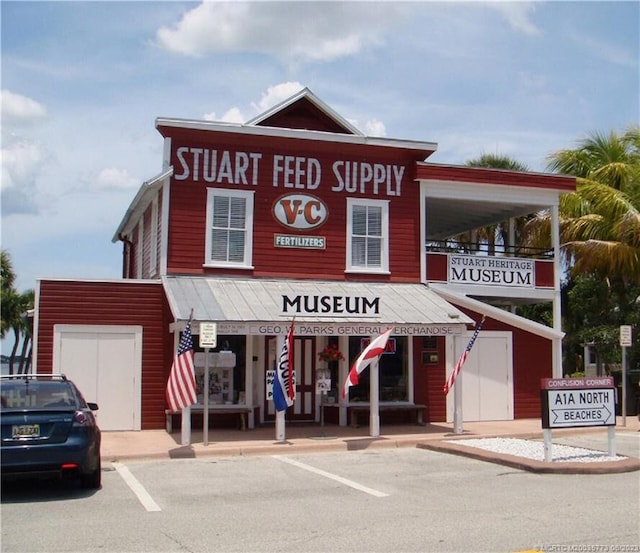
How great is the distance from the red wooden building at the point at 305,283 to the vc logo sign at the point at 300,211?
0.03 m

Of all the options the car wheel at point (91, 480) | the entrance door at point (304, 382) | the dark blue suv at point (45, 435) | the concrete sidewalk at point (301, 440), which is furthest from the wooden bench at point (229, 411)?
the dark blue suv at point (45, 435)

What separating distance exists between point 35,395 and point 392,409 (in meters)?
10.1

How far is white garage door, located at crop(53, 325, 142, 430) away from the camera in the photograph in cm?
1744

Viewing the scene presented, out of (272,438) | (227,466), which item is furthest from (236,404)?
(227,466)

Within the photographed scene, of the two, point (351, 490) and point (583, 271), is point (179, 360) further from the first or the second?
point (583, 271)

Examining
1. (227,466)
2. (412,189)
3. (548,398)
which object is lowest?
(227,466)

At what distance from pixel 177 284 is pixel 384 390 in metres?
5.48

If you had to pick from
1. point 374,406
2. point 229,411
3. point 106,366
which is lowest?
point 229,411

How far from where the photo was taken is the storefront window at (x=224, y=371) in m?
18.2

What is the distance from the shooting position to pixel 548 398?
13094mm

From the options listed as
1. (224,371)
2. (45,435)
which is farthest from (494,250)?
(45,435)

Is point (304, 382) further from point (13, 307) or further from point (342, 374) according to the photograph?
point (13, 307)

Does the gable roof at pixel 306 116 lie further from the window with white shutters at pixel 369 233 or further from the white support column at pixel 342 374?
the white support column at pixel 342 374

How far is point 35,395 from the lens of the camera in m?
10.6
